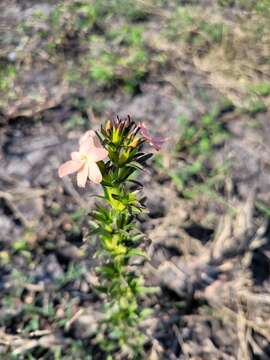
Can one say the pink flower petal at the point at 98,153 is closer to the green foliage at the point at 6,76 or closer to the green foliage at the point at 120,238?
the green foliage at the point at 120,238

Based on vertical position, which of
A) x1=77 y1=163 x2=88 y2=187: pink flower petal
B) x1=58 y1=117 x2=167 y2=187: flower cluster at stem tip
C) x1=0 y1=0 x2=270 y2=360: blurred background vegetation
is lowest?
x1=0 y1=0 x2=270 y2=360: blurred background vegetation

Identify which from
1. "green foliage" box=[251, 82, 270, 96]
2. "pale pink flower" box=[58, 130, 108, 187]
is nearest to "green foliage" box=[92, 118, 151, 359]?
"pale pink flower" box=[58, 130, 108, 187]

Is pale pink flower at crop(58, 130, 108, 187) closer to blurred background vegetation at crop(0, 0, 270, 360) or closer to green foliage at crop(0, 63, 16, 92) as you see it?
blurred background vegetation at crop(0, 0, 270, 360)

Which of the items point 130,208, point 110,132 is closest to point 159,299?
point 130,208

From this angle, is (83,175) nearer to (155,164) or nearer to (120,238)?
(120,238)

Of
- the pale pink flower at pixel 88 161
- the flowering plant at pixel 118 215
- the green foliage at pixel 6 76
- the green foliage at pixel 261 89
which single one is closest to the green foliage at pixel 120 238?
the flowering plant at pixel 118 215

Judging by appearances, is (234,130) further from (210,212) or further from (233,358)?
(233,358)
